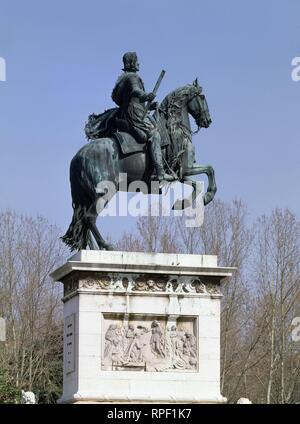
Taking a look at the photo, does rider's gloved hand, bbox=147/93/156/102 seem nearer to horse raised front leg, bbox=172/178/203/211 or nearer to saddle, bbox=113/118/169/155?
saddle, bbox=113/118/169/155

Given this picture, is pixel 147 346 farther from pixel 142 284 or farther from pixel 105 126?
pixel 105 126

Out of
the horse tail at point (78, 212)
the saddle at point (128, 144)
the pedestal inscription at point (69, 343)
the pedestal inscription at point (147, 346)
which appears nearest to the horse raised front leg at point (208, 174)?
the saddle at point (128, 144)

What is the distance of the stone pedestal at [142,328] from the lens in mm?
24562

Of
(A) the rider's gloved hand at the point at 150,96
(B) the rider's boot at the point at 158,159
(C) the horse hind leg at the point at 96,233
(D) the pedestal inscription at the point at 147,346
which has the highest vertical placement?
(A) the rider's gloved hand at the point at 150,96

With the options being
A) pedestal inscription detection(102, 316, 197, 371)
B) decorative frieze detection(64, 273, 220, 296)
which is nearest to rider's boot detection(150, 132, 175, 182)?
decorative frieze detection(64, 273, 220, 296)

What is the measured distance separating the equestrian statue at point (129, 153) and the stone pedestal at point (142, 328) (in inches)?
36.0

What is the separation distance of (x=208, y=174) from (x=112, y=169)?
188 centimetres

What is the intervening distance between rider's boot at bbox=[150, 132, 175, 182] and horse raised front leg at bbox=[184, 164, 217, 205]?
0.51 m

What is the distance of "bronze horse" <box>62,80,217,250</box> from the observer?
2561 centimetres

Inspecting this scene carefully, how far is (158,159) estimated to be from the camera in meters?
25.7

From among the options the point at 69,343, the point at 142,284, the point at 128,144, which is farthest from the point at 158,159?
the point at 69,343

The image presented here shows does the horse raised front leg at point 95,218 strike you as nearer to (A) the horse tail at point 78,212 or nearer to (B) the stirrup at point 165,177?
(A) the horse tail at point 78,212
